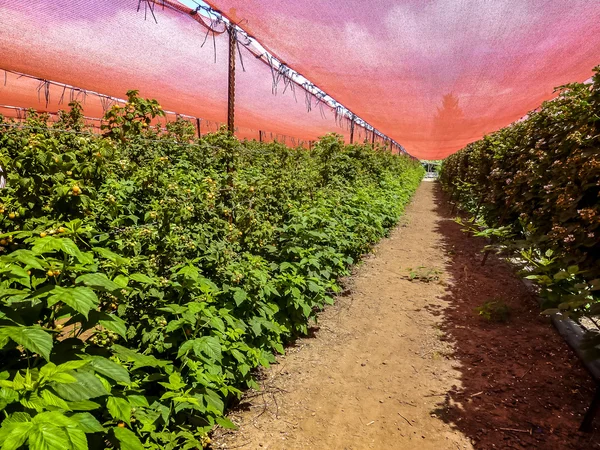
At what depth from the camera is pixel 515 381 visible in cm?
289

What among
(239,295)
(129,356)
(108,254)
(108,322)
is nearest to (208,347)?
(129,356)

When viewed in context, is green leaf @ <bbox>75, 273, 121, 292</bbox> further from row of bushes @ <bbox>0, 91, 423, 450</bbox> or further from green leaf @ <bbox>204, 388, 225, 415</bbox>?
green leaf @ <bbox>204, 388, 225, 415</bbox>

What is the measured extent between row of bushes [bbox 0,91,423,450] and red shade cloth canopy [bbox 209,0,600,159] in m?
1.99

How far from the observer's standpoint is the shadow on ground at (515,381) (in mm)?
2344

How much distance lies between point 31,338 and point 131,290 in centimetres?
96

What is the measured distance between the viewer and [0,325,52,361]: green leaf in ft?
3.37

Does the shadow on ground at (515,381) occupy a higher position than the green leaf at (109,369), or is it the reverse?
the green leaf at (109,369)

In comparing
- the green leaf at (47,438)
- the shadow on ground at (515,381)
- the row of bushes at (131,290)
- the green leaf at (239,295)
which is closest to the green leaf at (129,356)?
the row of bushes at (131,290)

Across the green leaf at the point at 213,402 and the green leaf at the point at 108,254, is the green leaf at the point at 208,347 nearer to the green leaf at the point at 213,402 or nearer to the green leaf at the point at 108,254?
the green leaf at the point at 213,402

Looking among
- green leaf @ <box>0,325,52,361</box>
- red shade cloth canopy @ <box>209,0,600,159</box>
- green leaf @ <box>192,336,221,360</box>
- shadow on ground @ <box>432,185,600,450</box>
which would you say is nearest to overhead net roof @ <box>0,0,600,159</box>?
red shade cloth canopy @ <box>209,0,600,159</box>

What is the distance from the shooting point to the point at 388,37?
4.61 m

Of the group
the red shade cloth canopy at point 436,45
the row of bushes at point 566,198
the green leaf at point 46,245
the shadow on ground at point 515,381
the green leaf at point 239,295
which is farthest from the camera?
the red shade cloth canopy at point 436,45

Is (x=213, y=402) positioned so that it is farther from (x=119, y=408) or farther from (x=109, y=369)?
(x=109, y=369)

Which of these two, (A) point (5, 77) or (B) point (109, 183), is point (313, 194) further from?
(A) point (5, 77)
